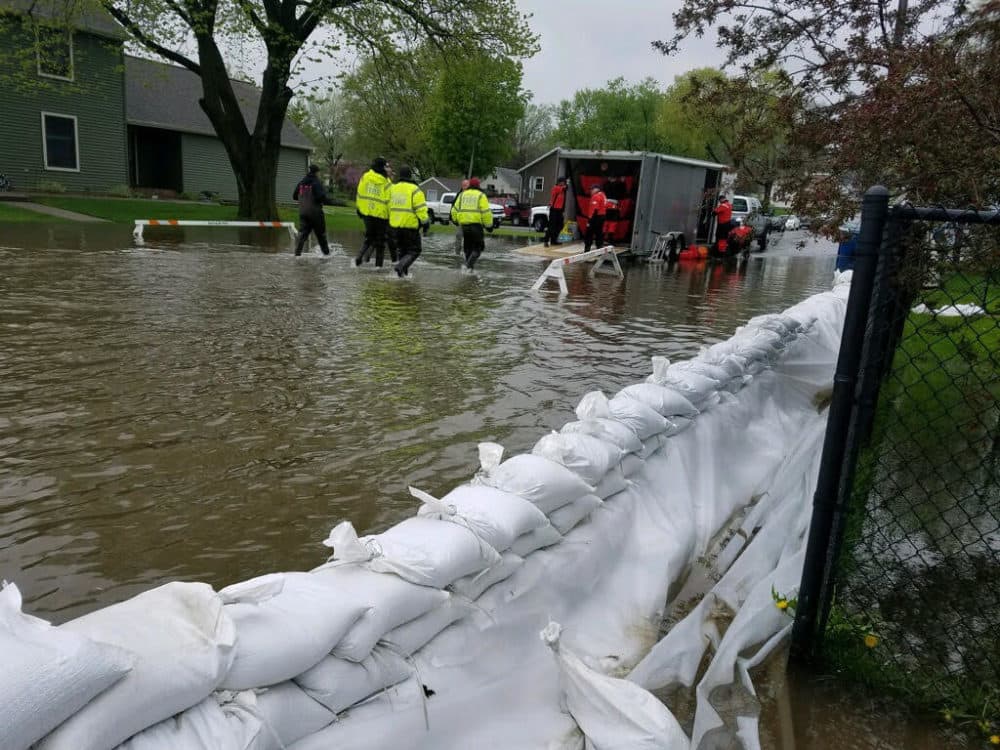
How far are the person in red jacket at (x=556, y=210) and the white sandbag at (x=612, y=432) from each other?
46.1ft

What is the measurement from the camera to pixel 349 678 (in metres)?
1.77

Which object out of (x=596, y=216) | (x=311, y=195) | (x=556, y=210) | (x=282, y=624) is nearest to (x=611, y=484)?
(x=282, y=624)

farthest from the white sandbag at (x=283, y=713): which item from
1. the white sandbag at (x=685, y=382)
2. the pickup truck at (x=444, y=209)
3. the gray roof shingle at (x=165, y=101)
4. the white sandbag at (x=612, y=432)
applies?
the pickup truck at (x=444, y=209)

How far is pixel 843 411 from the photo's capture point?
2350 mm

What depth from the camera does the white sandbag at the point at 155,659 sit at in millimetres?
1340

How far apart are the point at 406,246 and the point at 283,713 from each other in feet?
33.7

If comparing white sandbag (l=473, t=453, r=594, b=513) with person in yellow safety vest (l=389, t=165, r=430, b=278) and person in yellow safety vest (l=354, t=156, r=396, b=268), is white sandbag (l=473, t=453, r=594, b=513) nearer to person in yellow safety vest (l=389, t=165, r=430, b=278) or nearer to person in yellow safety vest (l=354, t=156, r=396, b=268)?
person in yellow safety vest (l=389, t=165, r=430, b=278)

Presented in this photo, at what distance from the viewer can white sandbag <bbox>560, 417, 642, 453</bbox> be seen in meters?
3.20

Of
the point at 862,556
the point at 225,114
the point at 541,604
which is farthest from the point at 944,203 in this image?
the point at 225,114

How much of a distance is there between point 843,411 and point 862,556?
4.47 feet

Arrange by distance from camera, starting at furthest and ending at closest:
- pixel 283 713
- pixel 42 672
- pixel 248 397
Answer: pixel 248 397 → pixel 283 713 → pixel 42 672

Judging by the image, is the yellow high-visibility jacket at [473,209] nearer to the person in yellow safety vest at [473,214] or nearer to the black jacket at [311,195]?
the person in yellow safety vest at [473,214]

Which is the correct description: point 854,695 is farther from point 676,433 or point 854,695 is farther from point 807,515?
point 676,433

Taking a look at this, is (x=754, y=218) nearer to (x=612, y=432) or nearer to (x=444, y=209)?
(x=444, y=209)
